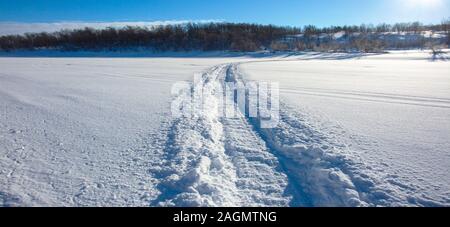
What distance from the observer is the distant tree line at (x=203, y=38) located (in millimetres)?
46750

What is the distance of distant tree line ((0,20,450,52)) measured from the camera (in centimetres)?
4675

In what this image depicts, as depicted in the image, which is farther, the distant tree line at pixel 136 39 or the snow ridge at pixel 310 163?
the distant tree line at pixel 136 39

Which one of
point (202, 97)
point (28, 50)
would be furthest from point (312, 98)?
point (28, 50)

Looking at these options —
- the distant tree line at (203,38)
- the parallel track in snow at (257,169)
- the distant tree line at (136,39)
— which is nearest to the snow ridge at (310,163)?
the parallel track in snow at (257,169)

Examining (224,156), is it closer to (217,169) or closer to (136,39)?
(217,169)

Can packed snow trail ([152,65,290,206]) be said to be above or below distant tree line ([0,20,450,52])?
below

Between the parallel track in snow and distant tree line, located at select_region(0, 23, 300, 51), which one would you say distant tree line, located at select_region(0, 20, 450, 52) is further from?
the parallel track in snow

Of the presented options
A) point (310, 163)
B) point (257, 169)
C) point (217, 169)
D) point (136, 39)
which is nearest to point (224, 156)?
point (217, 169)

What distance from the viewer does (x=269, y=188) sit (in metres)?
2.63

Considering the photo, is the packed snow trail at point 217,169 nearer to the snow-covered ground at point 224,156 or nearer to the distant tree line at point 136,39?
the snow-covered ground at point 224,156

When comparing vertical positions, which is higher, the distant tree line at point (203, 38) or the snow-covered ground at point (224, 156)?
the distant tree line at point (203, 38)

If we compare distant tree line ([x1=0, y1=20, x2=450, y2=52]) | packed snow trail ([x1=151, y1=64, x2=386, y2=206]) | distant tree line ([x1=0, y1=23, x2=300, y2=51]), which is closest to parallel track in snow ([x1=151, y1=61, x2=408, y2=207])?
packed snow trail ([x1=151, y1=64, x2=386, y2=206])

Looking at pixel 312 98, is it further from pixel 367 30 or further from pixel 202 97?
pixel 367 30

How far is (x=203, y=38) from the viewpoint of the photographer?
4966cm
